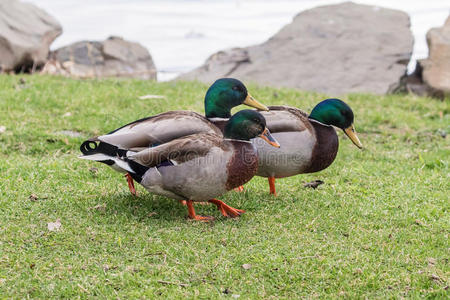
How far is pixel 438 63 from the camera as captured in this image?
29.6 ft

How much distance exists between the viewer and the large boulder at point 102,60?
9.91 m

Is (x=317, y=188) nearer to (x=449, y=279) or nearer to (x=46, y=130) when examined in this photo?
(x=449, y=279)

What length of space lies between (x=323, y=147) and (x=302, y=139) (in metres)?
0.19

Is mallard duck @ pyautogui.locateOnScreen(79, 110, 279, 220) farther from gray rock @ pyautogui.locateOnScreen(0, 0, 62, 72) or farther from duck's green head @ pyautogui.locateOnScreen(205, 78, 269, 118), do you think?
gray rock @ pyautogui.locateOnScreen(0, 0, 62, 72)

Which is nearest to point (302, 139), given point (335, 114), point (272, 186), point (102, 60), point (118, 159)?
point (335, 114)

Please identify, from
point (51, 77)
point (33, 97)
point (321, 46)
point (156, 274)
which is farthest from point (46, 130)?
point (321, 46)

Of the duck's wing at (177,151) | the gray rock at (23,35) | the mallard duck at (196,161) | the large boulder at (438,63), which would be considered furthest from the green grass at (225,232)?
the gray rock at (23,35)

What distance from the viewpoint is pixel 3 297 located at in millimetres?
3086

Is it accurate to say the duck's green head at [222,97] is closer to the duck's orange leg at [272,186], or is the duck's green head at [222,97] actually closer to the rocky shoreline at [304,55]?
the duck's orange leg at [272,186]

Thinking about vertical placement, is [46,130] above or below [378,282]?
below

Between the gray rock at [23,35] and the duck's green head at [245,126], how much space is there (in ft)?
19.5

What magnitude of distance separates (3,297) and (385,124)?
5366mm

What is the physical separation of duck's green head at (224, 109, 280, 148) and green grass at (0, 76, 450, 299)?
60cm

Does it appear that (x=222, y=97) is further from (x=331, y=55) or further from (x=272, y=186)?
(x=331, y=55)
